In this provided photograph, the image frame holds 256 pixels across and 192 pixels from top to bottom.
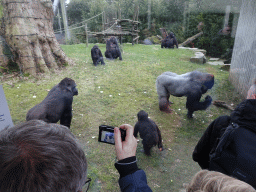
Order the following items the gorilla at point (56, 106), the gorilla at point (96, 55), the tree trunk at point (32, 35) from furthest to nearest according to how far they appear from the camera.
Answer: the gorilla at point (96, 55) < the gorilla at point (56, 106) < the tree trunk at point (32, 35)

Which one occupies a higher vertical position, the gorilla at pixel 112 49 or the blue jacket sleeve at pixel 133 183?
the gorilla at pixel 112 49

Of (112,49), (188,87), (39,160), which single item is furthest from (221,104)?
(39,160)

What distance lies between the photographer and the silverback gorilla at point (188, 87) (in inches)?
87.6

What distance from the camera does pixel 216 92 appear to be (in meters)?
2.56

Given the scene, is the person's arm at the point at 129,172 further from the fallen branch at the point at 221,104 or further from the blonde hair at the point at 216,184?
the fallen branch at the point at 221,104

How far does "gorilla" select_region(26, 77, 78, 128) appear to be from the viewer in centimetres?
168

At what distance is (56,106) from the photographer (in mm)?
1824

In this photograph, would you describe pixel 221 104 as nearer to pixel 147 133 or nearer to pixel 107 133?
pixel 147 133

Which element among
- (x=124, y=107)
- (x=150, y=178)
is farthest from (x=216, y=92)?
(x=150, y=178)

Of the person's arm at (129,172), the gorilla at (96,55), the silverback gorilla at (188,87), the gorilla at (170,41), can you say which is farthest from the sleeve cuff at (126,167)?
the gorilla at (96,55)

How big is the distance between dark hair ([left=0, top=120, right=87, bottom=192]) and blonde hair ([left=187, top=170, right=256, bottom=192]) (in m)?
0.40

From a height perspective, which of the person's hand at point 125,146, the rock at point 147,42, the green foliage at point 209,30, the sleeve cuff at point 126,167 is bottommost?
the sleeve cuff at point 126,167

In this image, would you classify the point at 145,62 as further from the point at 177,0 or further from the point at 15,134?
the point at 15,134

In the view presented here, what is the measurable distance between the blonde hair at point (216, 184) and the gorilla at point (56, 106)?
1531 millimetres
